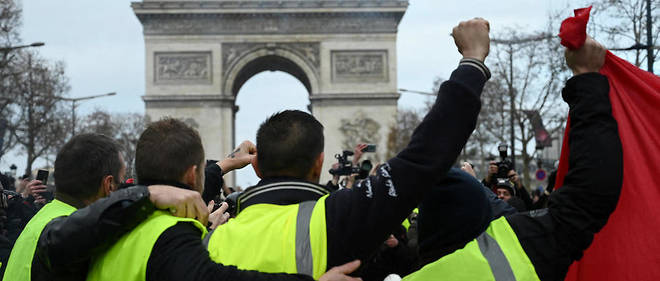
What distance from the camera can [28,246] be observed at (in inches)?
114

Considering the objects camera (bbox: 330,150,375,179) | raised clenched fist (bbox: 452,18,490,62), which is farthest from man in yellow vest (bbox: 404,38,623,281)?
camera (bbox: 330,150,375,179)

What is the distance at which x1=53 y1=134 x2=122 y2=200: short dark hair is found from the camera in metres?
3.06

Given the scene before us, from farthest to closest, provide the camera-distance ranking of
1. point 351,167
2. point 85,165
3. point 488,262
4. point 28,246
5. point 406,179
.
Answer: point 351,167, point 85,165, point 28,246, point 488,262, point 406,179

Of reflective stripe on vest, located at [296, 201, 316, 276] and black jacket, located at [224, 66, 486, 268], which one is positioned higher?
black jacket, located at [224, 66, 486, 268]

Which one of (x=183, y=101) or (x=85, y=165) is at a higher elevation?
(x=183, y=101)

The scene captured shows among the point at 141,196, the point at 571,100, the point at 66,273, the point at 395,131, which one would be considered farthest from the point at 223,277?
the point at 395,131

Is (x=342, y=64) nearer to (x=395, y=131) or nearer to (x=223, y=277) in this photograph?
(x=395, y=131)

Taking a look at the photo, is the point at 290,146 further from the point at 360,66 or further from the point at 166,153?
the point at 360,66

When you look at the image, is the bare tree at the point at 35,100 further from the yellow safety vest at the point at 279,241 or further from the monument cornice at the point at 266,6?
the yellow safety vest at the point at 279,241

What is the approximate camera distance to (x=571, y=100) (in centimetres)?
241

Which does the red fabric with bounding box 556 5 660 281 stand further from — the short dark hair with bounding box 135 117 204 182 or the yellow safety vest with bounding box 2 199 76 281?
the yellow safety vest with bounding box 2 199 76 281

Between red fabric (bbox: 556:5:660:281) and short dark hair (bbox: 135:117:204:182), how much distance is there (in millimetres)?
1387

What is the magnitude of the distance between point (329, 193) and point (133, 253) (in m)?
0.64

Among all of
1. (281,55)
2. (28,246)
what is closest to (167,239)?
(28,246)
